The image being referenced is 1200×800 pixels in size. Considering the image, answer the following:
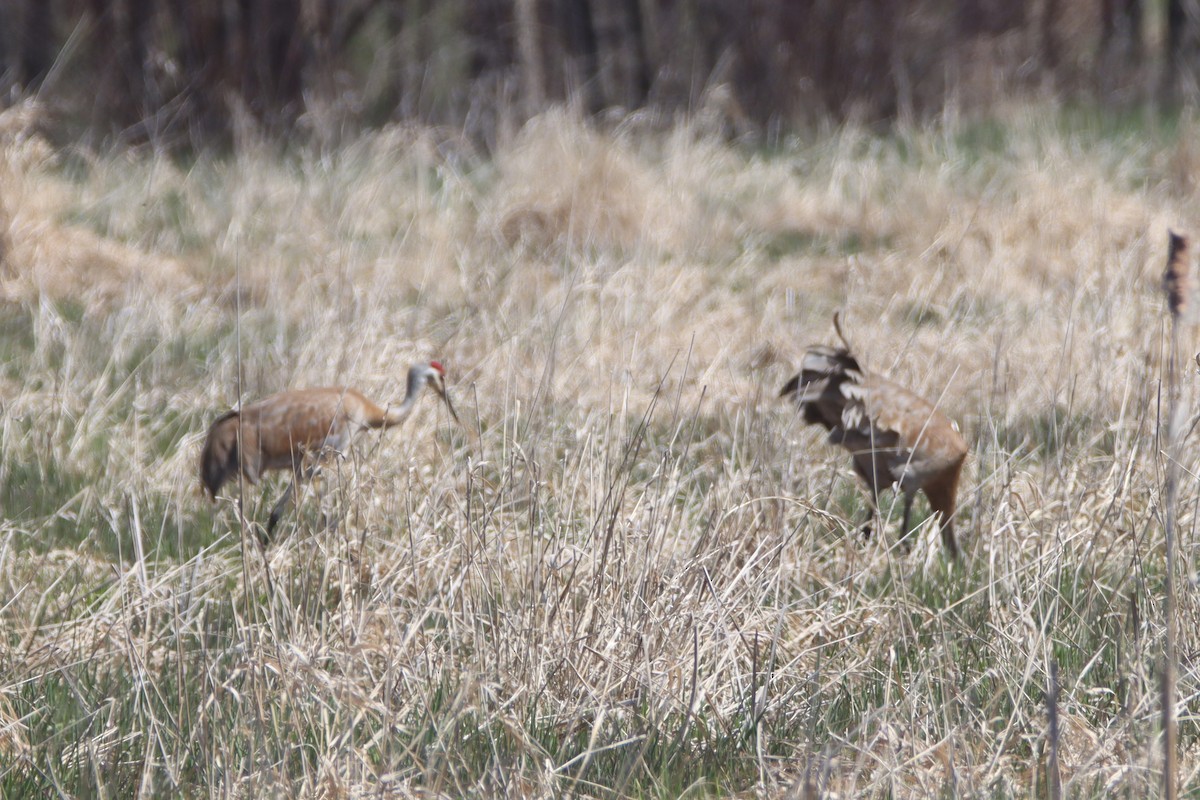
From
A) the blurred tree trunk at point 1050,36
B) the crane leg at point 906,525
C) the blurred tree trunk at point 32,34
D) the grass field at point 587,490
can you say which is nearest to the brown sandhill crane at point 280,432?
the grass field at point 587,490

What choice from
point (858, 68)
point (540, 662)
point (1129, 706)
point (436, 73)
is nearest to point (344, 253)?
point (540, 662)

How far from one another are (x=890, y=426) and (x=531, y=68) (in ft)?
33.5

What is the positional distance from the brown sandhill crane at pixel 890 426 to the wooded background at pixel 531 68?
6503mm

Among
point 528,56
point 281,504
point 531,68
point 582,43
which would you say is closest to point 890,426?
point 281,504

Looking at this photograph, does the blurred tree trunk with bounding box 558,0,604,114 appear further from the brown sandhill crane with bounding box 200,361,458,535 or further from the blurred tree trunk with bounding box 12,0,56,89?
the brown sandhill crane with bounding box 200,361,458,535

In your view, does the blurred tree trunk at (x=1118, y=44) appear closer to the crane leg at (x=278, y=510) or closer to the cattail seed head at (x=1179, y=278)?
→ the crane leg at (x=278, y=510)

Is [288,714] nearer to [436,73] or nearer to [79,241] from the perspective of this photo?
[79,241]

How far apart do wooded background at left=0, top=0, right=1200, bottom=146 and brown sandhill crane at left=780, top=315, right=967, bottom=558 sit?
21.3 feet

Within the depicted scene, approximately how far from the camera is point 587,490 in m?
4.51

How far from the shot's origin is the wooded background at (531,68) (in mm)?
12930

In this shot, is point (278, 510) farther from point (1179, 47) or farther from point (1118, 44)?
point (1179, 47)

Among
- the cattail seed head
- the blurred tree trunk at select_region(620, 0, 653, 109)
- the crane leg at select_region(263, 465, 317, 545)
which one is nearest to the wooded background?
the blurred tree trunk at select_region(620, 0, 653, 109)

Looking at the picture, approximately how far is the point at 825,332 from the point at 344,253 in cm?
266

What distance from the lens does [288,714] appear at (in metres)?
3.26
